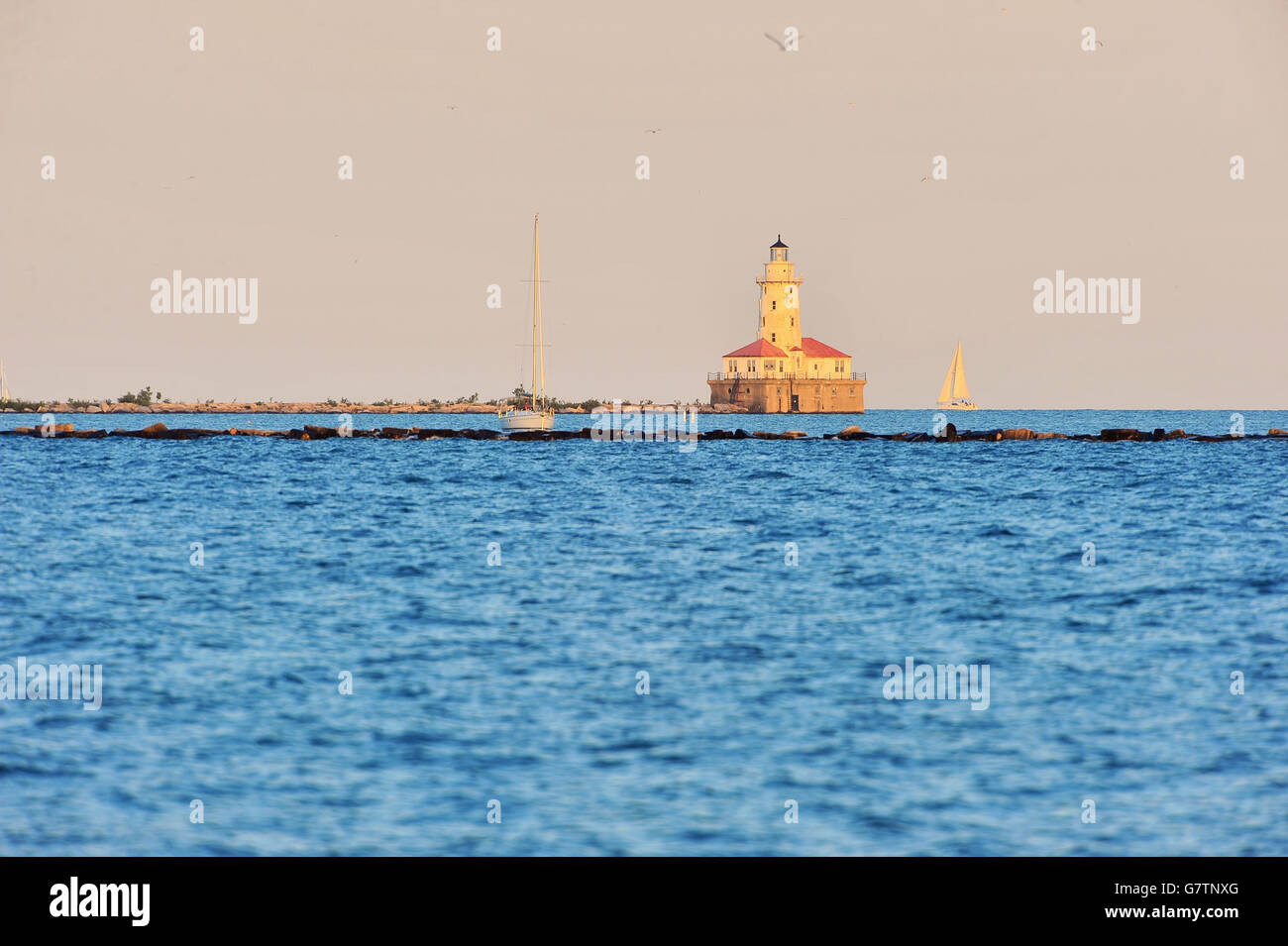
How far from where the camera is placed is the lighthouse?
147 meters

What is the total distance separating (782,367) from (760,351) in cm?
313

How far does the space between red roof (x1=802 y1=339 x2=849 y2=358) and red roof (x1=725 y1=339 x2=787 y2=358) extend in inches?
182

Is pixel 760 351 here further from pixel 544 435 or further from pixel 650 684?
pixel 650 684

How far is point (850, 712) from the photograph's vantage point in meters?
13.6

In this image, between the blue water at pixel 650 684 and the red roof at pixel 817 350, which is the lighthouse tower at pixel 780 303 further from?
the blue water at pixel 650 684

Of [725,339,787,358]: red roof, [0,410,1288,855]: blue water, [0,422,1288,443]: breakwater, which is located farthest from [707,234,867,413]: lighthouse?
[0,410,1288,855]: blue water

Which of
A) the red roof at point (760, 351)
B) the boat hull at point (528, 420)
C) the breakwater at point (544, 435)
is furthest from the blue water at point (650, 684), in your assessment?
the red roof at point (760, 351)

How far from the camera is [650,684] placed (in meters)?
14.8

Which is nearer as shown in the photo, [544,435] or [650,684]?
[650,684]

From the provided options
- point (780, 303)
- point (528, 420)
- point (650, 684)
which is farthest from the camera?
point (780, 303)

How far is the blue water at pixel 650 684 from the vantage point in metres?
10.1

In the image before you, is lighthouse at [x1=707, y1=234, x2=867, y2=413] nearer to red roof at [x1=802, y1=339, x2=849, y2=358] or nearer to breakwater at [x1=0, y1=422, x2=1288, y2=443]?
red roof at [x1=802, y1=339, x2=849, y2=358]

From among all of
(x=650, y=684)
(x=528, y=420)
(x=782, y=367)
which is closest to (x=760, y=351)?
(x=782, y=367)

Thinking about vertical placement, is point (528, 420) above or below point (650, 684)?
above
